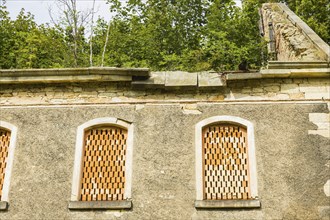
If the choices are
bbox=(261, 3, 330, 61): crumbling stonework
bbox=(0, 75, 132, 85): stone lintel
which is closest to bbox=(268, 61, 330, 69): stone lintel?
bbox=(261, 3, 330, 61): crumbling stonework

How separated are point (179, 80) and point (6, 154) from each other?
13.1ft

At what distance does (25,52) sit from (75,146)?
9.65 metres

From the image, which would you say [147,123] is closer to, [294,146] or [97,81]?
[97,81]

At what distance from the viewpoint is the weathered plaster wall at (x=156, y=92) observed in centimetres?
880

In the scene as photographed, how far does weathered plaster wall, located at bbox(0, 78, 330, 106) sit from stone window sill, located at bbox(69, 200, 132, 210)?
222 cm

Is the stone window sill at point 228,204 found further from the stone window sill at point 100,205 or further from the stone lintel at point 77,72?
the stone lintel at point 77,72

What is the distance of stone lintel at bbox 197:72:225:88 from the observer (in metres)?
8.84

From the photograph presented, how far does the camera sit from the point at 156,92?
29.6ft

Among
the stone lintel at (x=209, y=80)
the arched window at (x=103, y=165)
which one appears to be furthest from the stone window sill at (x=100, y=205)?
the stone lintel at (x=209, y=80)

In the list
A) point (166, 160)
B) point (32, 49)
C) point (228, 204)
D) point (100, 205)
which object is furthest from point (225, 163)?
point (32, 49)

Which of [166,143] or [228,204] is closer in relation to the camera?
[228,204]

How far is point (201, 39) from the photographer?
62.5ft

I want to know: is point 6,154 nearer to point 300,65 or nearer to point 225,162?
point 225,162

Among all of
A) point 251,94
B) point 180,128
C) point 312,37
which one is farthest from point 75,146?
point 312,37
